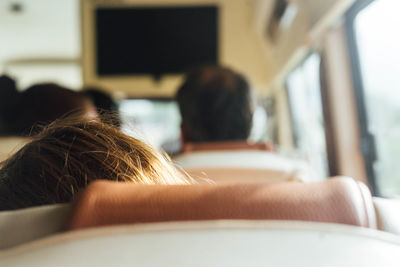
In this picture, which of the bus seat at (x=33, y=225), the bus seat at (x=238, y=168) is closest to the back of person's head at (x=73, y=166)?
the bus seat at (x=33, y=225)

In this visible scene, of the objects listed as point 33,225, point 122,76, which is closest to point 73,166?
point 33,225

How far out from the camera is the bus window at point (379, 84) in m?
2.40

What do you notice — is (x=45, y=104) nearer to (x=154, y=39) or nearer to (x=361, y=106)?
(x=361, y=106)

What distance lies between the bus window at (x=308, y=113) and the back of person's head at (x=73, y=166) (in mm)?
2946

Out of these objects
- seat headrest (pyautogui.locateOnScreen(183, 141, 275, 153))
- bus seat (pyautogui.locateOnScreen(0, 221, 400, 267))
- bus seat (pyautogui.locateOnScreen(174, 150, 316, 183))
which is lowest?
bus seat (pyautogui.locateOnScreen(174, 150, 316, 183))

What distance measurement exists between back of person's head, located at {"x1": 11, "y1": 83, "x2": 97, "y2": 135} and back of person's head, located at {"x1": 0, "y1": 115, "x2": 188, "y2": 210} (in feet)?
5.52

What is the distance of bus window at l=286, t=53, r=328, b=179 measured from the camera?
158 inches

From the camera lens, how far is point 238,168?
5.82ft

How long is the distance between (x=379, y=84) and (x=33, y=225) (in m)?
2.46

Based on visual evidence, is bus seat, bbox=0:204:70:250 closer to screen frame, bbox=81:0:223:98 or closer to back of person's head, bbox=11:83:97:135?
back of person's head, bbox=11:83:97:135

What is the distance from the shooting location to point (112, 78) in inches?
246

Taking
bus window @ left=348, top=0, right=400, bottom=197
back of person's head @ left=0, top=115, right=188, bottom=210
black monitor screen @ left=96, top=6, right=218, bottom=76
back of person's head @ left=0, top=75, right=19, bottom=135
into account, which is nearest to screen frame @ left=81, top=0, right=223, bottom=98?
black monitor screen @ left=96, top=6, right=218, bottom=76

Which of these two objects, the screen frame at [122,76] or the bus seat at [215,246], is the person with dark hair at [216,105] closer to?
the bus seat at [215,246]

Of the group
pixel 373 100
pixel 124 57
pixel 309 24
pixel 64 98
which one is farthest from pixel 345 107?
pixel 124 57
